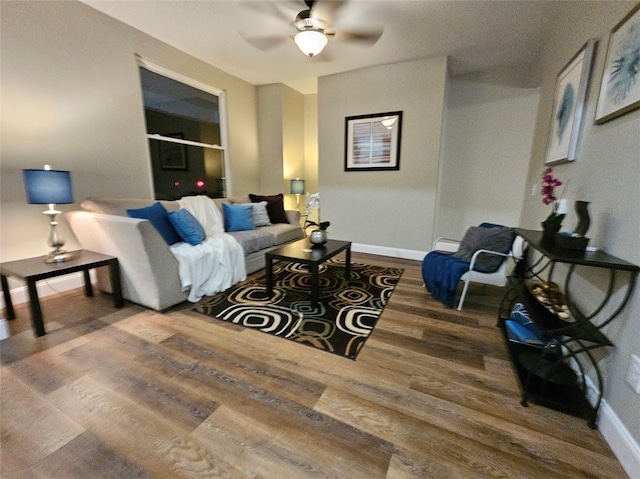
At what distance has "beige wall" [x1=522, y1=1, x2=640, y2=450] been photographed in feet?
3.88

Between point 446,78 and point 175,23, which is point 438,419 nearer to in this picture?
point 446,78

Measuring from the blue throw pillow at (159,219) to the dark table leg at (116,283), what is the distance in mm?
440

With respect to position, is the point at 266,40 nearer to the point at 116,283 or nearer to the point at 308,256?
the point at 308,256

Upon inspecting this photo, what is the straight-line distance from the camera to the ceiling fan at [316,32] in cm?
233

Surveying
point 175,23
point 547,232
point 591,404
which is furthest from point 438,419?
point 175,23

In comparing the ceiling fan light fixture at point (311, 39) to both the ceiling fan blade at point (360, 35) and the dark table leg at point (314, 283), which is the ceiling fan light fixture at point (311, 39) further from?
the dark table leg at point (314, 283)

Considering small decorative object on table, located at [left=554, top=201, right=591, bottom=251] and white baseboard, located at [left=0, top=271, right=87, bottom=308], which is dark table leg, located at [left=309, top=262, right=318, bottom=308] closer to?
small decorative object on table, located at [left=554, top=201, right=591, bottom=251]

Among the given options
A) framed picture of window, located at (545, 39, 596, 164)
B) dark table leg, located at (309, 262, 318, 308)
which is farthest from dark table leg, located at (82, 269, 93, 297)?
framed picture of window, located at (545, 39, 596, 164)

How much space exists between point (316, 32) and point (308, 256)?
197cm

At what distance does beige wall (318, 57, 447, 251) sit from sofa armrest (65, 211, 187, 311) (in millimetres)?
2771

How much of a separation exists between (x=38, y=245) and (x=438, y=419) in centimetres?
360

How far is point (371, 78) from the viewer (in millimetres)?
3910

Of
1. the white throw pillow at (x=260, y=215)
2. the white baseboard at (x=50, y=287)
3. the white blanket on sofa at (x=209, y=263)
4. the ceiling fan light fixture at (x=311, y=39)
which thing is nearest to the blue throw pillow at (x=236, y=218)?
the white throw pillow at (x=260, y=215)

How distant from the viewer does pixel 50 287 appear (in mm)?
2688
